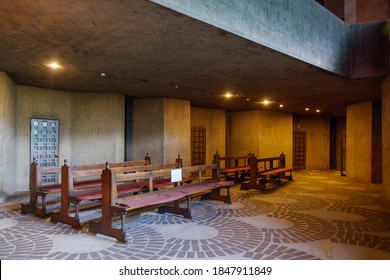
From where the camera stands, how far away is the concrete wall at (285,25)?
4.20m

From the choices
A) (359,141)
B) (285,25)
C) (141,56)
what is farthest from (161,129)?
(359,141)

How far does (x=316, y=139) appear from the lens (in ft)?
54.5

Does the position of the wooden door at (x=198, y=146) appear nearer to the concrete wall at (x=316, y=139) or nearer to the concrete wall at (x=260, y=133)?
the concrete wall at (x=260, y=133)

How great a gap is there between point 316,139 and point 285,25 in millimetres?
12509

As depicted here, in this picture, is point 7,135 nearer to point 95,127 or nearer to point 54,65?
point 54,65

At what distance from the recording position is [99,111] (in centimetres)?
984

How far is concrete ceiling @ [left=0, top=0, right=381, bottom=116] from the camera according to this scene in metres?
3.94

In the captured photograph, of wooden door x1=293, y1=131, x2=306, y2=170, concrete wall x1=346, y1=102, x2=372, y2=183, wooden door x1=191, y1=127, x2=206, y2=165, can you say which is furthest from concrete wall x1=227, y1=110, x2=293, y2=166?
concrete wall x1=346, y1=102, x2=372, y2=183

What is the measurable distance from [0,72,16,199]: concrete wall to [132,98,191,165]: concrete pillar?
419 cm

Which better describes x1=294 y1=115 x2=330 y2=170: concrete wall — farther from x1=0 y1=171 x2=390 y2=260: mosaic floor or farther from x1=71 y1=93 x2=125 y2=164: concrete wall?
x1=71 y1=93 x2=125 y2=164: concrete wall

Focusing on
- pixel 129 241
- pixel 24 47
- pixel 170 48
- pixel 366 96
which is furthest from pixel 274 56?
pixel 366 96

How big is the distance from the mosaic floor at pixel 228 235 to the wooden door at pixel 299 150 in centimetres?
932

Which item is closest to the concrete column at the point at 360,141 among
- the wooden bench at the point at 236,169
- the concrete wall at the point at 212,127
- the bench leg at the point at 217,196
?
the wooden bench at the point at 236,169

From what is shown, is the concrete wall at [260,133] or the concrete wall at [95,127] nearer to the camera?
the concrete wall at [95,127]
